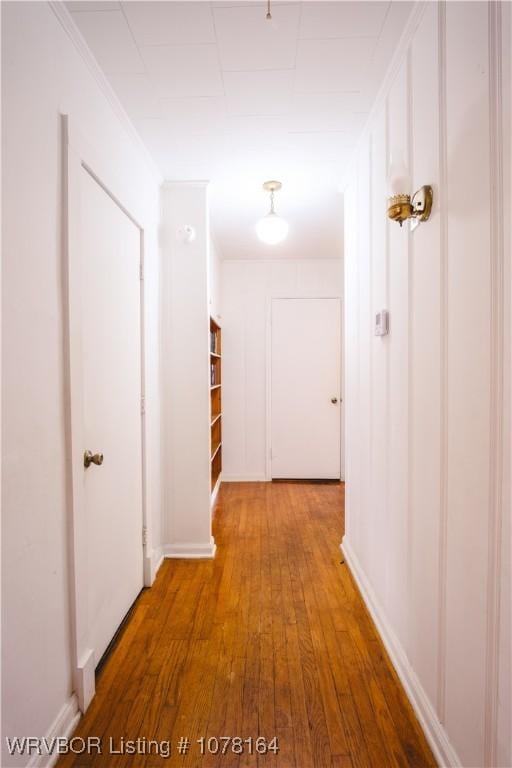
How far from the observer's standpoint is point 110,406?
6.10 ft

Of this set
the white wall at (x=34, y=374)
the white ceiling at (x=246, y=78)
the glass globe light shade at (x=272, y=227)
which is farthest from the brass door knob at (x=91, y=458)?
the glass globe light shade at (x=272, y=227)

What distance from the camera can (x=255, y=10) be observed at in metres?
1.41

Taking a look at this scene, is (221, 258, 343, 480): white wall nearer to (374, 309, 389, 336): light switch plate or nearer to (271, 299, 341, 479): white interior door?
(271, 299, 341, 479): white interior door

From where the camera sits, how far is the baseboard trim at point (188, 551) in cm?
273

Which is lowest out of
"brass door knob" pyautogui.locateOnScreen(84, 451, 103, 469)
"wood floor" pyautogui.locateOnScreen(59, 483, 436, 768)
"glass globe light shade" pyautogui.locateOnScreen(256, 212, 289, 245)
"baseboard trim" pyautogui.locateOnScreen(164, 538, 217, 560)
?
"wood floor" pyautogui.locateOnScreen(59, 483, 436, 768)

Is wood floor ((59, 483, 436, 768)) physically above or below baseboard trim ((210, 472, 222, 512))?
below

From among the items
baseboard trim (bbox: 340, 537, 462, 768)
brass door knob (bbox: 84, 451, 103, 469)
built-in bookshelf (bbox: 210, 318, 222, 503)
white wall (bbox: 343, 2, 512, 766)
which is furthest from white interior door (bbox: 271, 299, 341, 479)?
brass door knob (bbox: 84, 451, 103, 469)

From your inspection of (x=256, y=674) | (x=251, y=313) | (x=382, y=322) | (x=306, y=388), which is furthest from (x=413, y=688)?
(x=251, y=313)

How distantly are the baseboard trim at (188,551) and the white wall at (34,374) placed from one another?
1304 mm

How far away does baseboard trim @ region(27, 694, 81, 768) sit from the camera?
4.01 ft

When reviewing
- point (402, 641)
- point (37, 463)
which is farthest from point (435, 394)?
point (37, 463)

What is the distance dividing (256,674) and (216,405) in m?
2.90

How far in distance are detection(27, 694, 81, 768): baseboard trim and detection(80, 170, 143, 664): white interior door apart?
0.79ft

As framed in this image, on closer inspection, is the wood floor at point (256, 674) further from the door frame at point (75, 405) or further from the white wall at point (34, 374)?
the white wall at point (34, 374)
